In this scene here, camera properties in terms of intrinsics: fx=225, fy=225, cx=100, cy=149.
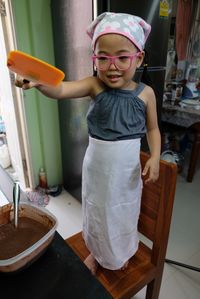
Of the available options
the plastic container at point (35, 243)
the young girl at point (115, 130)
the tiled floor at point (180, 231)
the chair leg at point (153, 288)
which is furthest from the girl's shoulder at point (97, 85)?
the tiled floor at point (180, 231)

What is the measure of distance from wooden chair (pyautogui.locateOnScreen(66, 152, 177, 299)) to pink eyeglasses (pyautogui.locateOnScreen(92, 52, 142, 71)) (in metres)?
0.32

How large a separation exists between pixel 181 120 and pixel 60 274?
6.17ft

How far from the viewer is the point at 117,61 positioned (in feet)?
2.03

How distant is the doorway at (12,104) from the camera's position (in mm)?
1505

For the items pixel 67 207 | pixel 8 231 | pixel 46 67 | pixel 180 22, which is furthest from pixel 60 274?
pixel 180 22

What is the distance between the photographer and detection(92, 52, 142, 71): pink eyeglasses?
2.02 feet

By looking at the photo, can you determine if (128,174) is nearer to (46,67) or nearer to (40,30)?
(46,67)

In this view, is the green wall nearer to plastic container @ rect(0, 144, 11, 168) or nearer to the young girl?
plastic container @ rect(0, 144, 11, 168)

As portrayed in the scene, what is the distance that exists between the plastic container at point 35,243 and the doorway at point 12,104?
122 centimetres

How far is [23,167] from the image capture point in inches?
75.9

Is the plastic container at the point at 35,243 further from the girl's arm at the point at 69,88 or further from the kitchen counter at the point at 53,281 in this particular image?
the girl's arm at the point at 69,88

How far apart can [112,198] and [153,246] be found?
0.92 ft

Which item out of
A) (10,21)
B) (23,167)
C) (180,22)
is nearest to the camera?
(10,21)

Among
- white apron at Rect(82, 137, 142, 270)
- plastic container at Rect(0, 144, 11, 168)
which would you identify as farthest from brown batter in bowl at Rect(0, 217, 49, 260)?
plastic container at Rect(0, 144, 11, 168)
